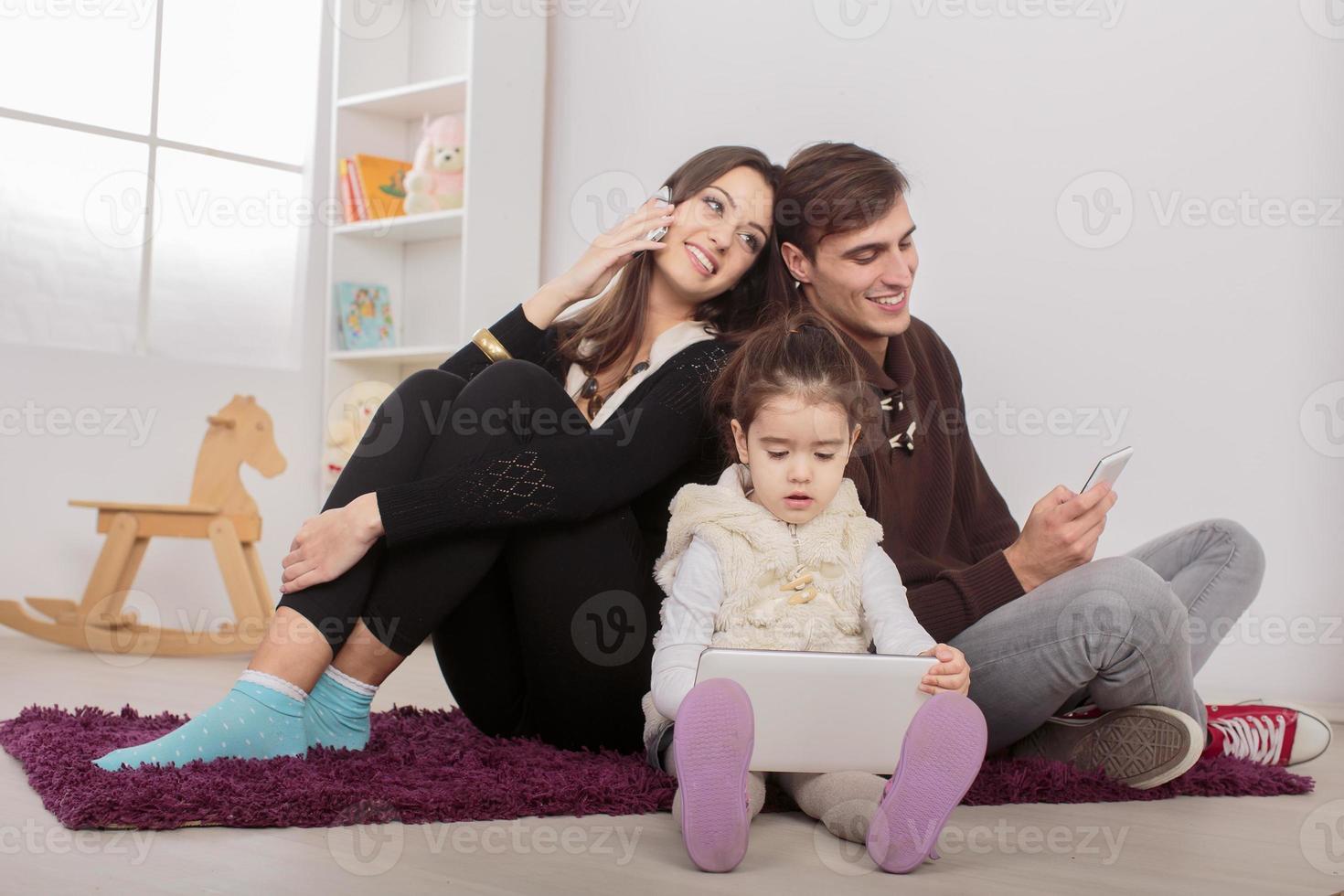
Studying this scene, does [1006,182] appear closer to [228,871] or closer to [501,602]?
[501,602]

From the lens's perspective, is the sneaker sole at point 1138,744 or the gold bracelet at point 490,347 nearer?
the sneaker sole at point 1138,744

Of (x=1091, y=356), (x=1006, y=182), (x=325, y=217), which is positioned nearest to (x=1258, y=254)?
(x=1091, y=356)

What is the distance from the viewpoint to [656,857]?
1097mm

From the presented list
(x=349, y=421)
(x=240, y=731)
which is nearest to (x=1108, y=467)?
(x=240, y=731)

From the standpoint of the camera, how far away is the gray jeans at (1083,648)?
133 cm

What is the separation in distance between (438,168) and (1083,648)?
261 centimetres

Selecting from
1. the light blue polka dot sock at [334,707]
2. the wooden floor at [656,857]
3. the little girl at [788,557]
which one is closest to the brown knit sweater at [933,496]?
the little girl at [788,557]

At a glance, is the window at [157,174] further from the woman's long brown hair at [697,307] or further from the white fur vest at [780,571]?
the white fur vest at [780,571]

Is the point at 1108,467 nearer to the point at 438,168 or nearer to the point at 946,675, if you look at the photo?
the point at 946,675

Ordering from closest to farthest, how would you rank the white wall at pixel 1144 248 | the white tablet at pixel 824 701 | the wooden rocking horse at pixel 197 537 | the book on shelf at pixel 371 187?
1. the white tablet at pixel 824 701
2. the white wall at pixel 1144 248
3. the wooden rocking horse at pixel 197 537
4. the book on shelf at pixel 371 187

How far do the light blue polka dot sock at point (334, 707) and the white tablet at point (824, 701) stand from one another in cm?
47

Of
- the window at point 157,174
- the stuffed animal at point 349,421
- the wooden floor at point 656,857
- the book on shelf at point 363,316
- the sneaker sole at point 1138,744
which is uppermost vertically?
the window at point 157,174

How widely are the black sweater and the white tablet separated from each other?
0.32 metres

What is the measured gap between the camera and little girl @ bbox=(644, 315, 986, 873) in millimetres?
1223
